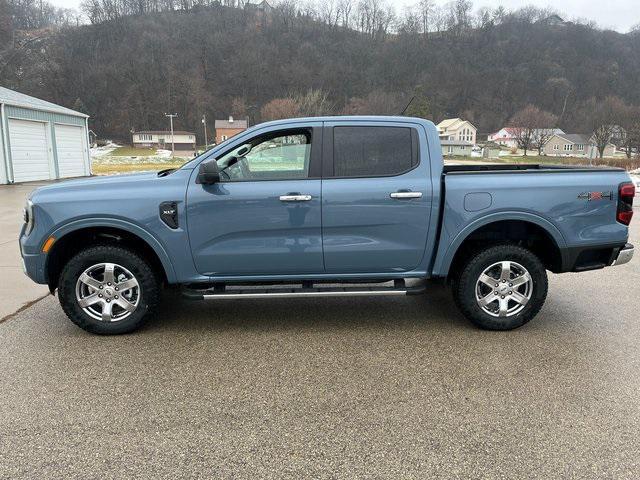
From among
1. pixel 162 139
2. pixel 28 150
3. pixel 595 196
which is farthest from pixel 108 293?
pixel 162 139

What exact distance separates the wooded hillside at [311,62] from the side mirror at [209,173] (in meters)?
105

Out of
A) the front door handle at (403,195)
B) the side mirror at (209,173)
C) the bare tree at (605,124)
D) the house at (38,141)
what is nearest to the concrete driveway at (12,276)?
the side mirror at (209,173)

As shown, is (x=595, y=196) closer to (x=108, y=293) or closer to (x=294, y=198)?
(x=294, y=198)

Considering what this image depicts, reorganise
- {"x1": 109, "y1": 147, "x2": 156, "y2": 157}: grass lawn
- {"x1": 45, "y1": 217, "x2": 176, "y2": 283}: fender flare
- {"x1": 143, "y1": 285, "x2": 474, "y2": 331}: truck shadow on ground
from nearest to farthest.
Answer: {"x1": 45, "y1": 217, "x2": 176, "y2": 283}: fender flare, {"x1": 143, "y1": 285, "x2": 474, "y2": 331}: truck shadow on ground, {"x1": 109, "y1": 147, "x2": 156, "y2": 157}: grass lawn

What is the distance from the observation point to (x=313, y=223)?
426 cm

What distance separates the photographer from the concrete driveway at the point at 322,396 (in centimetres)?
261

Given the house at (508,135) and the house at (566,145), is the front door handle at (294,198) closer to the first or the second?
the house at (508,135)

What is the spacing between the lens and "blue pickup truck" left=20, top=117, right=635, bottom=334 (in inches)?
166

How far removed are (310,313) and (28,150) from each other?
70.1 feet

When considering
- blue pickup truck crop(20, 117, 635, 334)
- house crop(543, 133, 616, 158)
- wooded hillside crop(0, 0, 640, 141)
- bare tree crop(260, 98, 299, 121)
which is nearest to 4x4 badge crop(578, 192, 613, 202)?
blue pickup truck crop(20, 117, 635, 334)

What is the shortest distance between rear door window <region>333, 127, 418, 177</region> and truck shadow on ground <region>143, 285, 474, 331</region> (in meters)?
1.36

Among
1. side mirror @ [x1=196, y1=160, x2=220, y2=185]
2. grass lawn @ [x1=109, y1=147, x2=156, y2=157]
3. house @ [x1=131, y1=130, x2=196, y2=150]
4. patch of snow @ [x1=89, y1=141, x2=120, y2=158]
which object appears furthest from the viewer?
house @ [x1=131, y1=130, x2=196, y2=150]

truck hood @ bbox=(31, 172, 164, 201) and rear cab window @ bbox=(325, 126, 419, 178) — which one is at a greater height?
rear cab window @ bbox=(325, 126, 419, 178)

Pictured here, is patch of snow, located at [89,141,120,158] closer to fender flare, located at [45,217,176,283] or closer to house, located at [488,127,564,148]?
fender flare, located at [45,217,176,283]
